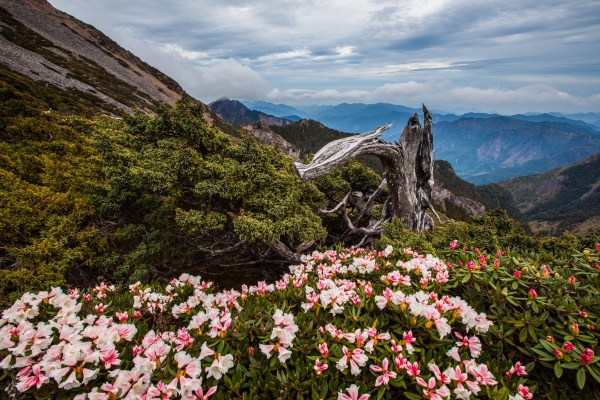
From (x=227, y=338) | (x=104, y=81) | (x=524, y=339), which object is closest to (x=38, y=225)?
(x=227, y=338)

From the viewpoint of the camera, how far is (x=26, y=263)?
17.1ft

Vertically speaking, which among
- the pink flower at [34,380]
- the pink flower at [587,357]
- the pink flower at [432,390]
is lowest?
the pink flower at [34,380]

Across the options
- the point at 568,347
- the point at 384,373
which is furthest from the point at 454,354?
the point at 568,347

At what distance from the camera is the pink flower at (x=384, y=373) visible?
7.33ft

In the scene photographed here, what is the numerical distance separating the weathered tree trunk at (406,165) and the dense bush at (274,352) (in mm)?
5629

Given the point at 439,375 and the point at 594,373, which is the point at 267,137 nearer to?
the point at 439,375

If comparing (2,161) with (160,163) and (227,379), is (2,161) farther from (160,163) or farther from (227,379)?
(227,379)

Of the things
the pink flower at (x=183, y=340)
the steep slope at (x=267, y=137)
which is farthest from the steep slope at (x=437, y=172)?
the pink flower at (x=183, y=340)

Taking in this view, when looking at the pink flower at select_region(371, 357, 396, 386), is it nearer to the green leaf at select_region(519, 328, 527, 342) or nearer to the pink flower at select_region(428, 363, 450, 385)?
the pink flower at select_region(428, 363, 450, 385)

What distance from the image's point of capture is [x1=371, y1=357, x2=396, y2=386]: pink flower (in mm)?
2234

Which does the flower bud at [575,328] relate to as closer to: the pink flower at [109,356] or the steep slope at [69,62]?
the pink flower at [109,356]

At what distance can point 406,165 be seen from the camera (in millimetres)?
9453

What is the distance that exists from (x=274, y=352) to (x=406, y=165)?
321 inches

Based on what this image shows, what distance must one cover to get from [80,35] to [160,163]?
352ft
